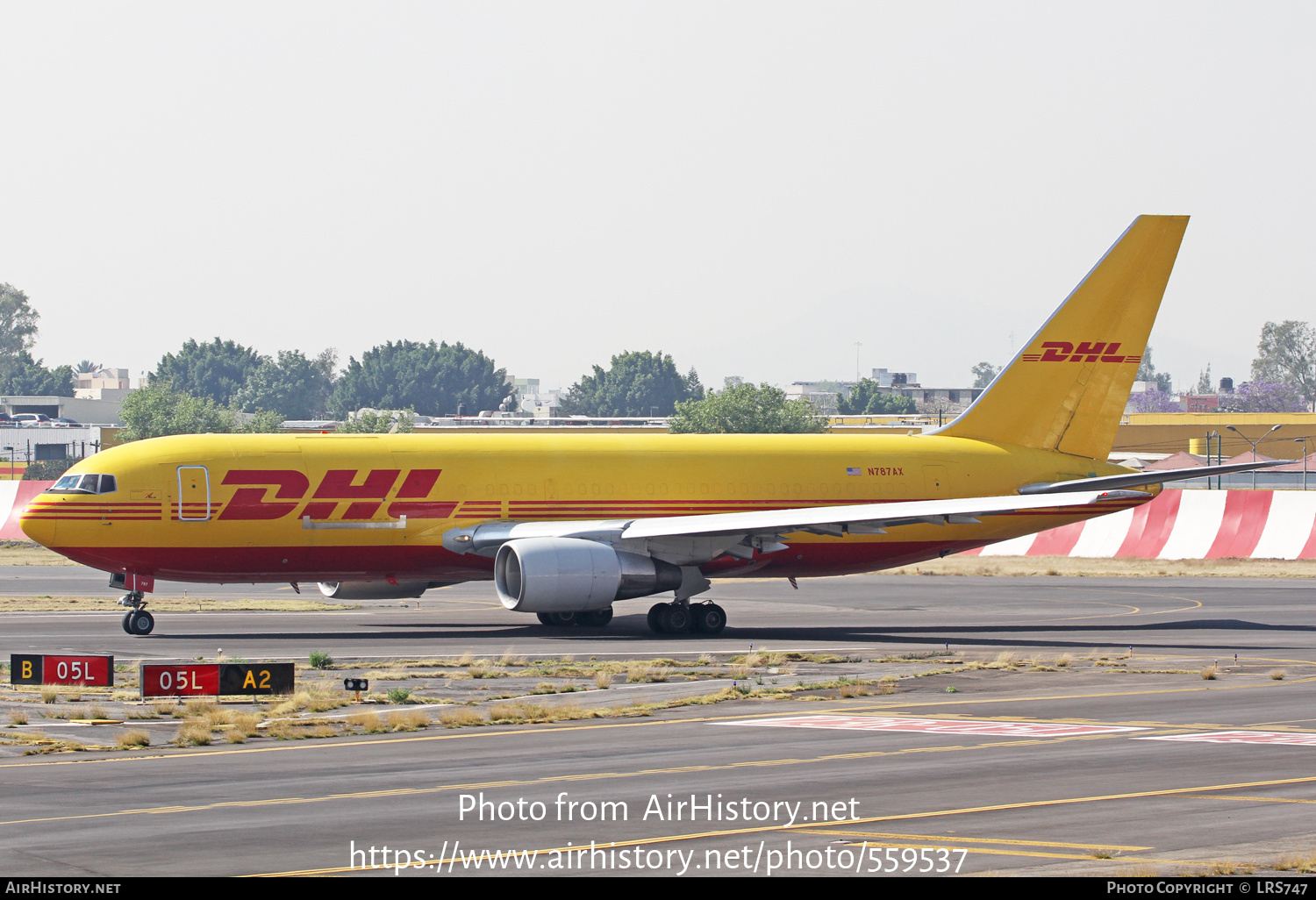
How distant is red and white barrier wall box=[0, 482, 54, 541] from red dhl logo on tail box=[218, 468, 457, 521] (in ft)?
128

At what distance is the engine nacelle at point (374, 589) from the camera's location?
4053cm

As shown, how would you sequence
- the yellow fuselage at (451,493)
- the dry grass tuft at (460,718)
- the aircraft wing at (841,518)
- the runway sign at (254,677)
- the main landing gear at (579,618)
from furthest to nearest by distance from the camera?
1. the main landing gear at (579,618)
2. the yellow fuselage at (451,493)
3. the aircraft wing at (841,518)
4. the runway sign at (254,677)
5. the dry grass tuft at (460,718)

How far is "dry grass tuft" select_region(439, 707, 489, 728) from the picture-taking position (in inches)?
890

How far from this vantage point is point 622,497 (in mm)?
39375

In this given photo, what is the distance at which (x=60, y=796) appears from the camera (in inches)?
656

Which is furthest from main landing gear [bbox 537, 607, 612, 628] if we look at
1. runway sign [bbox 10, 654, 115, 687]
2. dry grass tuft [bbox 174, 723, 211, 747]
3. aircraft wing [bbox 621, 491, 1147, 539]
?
dry grass tuft [bbox 174, 723, 211, 747]

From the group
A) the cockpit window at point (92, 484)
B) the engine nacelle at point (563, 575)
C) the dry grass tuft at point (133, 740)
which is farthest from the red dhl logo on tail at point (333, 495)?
the dry grass tuft at point (133, 740)

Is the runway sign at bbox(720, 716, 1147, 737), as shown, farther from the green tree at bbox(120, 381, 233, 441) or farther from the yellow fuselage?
the green tree at bbox(120, 381, 233, 441)

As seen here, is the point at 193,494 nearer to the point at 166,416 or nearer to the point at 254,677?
the point at 254,677

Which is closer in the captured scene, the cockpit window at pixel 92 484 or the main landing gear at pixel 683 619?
the cockpit window at pixel 92 484

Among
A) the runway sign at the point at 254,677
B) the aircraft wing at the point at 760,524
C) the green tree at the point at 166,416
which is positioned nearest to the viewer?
the runway sign at the point at 254,677

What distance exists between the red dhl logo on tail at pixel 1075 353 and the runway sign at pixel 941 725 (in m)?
22.2

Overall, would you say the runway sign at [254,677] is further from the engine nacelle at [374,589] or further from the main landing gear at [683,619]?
the engine nacelle at [374,589]
